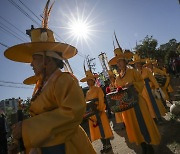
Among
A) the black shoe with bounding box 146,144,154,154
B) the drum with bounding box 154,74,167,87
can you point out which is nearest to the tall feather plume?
the black shoe with bounding box 146,144,154,154

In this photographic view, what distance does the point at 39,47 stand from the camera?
Result: 8.40 feet

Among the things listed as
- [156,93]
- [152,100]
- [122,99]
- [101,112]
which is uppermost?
[156,93]

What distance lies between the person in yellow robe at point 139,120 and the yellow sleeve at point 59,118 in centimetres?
246

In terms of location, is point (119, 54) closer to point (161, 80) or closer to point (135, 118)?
point (135, 118)

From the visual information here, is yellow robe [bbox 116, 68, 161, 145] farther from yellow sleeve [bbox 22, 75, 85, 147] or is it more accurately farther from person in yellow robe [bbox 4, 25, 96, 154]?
yellow sleeve [bbox 22, 75, 85, 147]

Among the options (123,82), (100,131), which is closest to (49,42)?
(123,82)

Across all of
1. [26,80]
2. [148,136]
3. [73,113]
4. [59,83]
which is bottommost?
[148,136]

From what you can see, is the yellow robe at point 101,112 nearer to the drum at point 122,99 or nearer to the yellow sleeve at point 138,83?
the yellow sleeve at point 138,83

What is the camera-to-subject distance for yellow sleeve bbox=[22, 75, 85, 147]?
210 centimetres

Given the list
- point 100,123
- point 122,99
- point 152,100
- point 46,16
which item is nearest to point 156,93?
point 152,100

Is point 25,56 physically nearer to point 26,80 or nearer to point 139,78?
point 26,80

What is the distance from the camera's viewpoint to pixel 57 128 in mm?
2146

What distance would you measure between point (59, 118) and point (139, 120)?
302cm

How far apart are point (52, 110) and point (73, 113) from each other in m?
0.22
